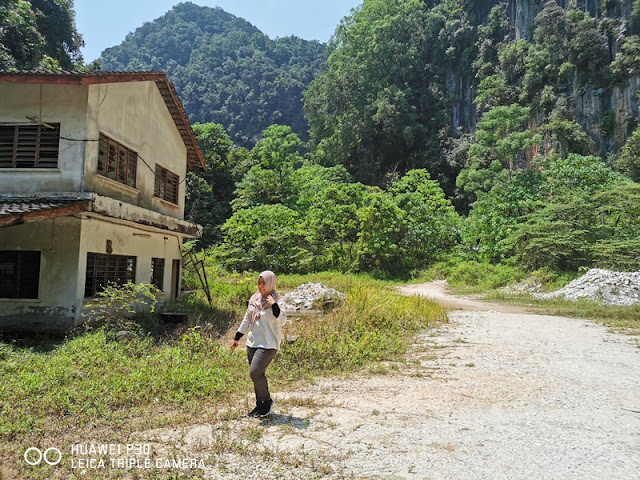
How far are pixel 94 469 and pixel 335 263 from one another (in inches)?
984

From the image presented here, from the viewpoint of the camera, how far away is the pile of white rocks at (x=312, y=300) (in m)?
13.8

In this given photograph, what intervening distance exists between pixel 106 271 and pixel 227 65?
72215 mm

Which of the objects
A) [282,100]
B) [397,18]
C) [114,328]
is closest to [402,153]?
[397,18]

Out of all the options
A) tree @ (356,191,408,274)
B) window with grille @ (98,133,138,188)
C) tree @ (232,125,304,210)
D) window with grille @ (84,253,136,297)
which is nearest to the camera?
window with grille @ (84,253,136,297)

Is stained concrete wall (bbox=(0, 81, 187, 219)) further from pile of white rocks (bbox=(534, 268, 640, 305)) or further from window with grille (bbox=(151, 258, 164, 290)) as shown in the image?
pile of white rocks (bbox=(534, 268, 640, 305))

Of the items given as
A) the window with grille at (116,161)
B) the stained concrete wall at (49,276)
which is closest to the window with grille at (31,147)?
the window with grille at (116,161)

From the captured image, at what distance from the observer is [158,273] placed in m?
13.7

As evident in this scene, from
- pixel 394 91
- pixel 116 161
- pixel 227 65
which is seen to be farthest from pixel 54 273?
pixel 227 65

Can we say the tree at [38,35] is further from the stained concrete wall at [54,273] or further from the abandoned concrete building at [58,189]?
the stained concrete wall at [54,273]

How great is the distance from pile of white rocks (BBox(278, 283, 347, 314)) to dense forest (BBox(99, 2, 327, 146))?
54065mm

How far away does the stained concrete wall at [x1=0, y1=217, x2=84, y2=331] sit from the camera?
356 inches

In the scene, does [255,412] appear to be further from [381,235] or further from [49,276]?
[381,235]

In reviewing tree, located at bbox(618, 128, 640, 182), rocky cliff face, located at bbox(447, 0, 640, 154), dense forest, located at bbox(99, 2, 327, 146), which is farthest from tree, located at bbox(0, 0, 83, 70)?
dense forest, located at bbox(99, 2, 327, 146)

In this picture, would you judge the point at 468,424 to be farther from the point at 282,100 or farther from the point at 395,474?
the point at 282,100
